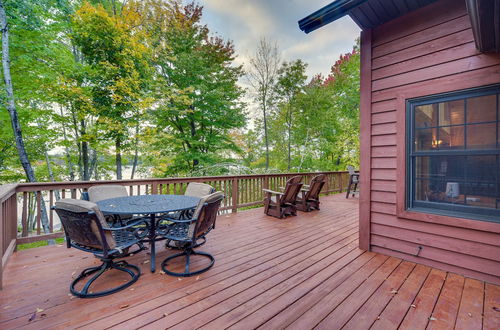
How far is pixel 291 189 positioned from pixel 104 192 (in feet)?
11.1

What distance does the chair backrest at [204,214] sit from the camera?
7.58 ft

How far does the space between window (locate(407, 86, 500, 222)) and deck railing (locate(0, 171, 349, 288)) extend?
354 cm

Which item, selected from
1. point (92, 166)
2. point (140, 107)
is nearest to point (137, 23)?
point (140, 107)

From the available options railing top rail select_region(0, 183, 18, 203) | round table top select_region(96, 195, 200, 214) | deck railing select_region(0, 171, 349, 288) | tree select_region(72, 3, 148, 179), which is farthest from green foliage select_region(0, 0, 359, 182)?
round table top select_region(96, 195, 200, 214)

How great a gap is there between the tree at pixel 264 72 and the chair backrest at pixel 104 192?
356 inches

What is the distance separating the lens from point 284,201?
4812mm

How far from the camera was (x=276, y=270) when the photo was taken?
248cm

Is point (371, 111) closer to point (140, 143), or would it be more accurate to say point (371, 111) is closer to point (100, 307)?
point (100, 307)

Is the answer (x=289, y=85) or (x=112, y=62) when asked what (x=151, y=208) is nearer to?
(x=112, y=62)

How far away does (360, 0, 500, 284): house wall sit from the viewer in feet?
7.50

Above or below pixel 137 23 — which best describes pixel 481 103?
below

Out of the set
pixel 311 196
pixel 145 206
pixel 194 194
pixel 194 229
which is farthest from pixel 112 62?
pixel 311 196

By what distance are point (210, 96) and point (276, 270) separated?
797cm

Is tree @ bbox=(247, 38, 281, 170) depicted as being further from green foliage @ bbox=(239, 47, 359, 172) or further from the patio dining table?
the patio dining table
